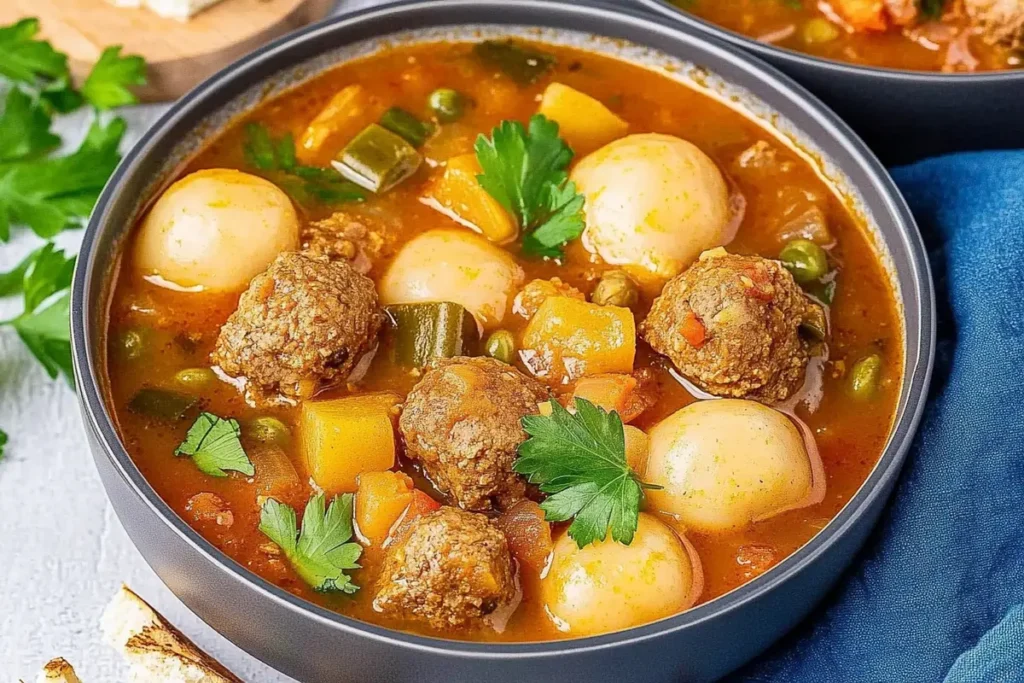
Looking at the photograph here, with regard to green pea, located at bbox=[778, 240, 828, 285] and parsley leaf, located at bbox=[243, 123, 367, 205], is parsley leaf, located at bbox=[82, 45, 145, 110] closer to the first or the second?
parsley leaf, located at bbox=[243, 123, 367, 205]

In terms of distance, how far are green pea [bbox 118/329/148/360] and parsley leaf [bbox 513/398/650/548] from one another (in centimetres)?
119

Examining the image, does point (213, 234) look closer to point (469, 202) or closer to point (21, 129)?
point (469, 202)

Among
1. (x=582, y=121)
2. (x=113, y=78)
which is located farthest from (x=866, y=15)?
(x=113, y=78)

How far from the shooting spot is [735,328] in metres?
3.28

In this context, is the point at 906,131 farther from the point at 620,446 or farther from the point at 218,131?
the point at 218,131

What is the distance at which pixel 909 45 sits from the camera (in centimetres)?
466

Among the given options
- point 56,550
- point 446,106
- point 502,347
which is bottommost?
point 56,550

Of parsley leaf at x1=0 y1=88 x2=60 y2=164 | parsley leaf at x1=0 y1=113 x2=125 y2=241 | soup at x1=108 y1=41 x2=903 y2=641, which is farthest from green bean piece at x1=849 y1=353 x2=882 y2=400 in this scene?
parsley leaf at x1=0 y1=88 x2=60 y2=164

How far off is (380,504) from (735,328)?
107 cm

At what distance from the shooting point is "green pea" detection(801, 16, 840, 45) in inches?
182

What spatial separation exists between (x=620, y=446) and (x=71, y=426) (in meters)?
1.97

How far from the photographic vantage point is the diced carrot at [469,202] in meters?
3.76

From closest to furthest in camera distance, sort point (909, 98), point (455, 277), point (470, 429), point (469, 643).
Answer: point (469, 643), point (470, 429), point (455, 277), point (909, 98)

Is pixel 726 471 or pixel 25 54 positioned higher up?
pixel 25 54
